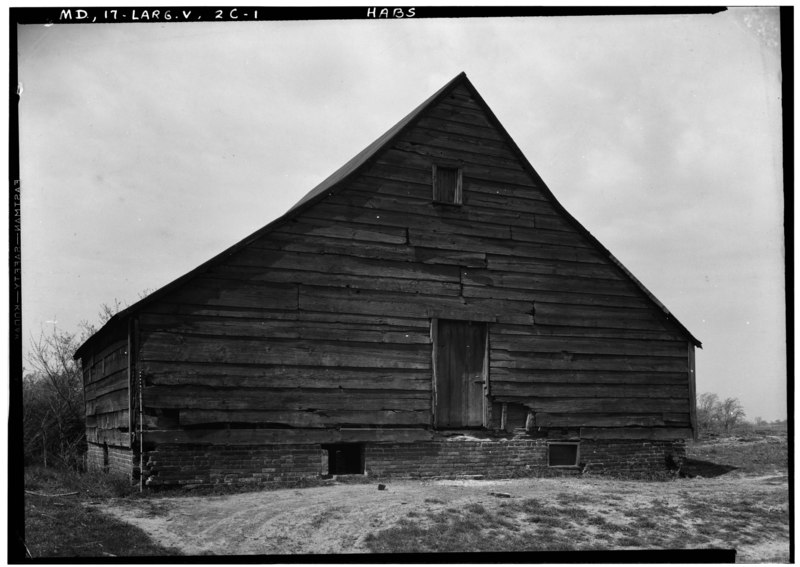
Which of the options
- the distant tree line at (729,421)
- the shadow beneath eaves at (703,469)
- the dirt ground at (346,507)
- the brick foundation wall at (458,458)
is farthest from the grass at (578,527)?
the distant tree line at (729,421)

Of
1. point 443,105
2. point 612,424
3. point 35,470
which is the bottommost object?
point 35,470

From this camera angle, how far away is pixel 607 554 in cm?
989

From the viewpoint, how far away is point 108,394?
652 inches

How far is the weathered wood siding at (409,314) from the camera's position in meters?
14.2

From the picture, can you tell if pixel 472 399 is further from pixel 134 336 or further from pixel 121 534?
pixel 121 534

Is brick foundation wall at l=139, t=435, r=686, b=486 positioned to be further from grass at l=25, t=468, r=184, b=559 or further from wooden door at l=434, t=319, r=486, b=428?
grass at l=25, t=468, r=184, b=559

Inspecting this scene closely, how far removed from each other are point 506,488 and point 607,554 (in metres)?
4.39

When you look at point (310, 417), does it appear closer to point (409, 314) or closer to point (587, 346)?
point (409, 314)

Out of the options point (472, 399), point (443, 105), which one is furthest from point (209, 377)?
point (443, 105)

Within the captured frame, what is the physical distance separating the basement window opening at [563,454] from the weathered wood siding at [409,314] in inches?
23.0

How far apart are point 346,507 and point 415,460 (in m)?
3.84

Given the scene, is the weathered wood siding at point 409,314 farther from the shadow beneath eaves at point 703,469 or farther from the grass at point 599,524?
the grass at point 599,524

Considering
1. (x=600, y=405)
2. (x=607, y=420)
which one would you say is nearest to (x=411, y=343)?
(x=600, y=405)

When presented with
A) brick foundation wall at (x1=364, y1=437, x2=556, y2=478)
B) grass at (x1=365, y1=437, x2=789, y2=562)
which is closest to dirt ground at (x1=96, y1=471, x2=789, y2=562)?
grass at (x1=365, y1=437, x2=789, y2=562)
